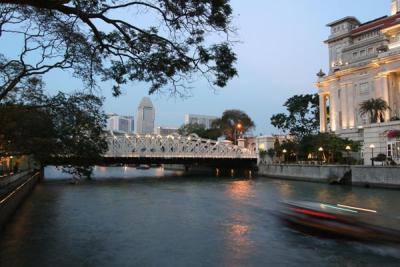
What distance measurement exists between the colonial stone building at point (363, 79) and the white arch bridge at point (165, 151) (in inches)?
750

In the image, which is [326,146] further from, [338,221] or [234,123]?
[338,221]

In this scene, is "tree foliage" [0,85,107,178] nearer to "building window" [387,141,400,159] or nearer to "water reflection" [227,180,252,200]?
"water reflection" [227,180,252,200]

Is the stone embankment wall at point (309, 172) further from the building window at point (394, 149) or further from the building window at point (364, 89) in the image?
the building window at point (364, 89)

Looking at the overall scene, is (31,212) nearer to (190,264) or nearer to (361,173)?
(190,264)

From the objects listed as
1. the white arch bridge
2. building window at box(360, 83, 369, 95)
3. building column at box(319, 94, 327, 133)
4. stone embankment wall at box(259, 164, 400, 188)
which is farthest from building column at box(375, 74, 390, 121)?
the white arch bridge

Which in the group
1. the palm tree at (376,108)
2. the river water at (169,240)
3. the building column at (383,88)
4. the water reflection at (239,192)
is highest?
the building column at (383,88)

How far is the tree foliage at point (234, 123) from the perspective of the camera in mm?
107938

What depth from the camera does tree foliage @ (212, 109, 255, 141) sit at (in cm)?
10794

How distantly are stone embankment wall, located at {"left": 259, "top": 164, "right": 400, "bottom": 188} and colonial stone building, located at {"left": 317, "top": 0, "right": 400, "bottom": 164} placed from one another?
6.91 metres

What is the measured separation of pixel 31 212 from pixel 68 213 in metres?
2.74

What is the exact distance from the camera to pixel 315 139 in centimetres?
6650

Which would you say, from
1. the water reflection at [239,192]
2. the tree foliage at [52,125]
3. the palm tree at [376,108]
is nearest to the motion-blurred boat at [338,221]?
the tree foliage at [52,125]

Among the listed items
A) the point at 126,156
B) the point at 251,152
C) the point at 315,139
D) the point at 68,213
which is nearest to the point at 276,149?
the point at 251,152

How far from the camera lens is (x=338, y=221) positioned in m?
17.2
